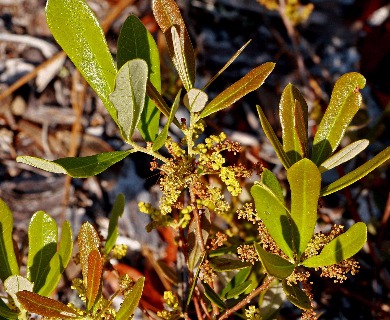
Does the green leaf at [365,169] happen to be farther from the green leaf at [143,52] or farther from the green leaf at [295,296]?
the green leaf at [143,52]

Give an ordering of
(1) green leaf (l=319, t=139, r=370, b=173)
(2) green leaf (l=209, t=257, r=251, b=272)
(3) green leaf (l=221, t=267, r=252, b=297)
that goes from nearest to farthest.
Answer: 1. (1) green leaf (l=319, t=139, r=370, b=173)
2. (2) green leaf (l=209, t=257, r=251, b=272)
3. (3) green leaf (l=221, t=267, r=252, b=297)

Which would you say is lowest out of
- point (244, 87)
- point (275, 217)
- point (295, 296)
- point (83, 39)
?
point (295, 296)

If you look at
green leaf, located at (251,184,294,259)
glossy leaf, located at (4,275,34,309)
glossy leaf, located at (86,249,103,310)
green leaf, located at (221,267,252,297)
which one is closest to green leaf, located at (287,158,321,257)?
green leaf, located at (251,184,294,259)

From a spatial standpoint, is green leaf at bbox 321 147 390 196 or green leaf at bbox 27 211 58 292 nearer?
green leaf at bbox 321 147 390 196

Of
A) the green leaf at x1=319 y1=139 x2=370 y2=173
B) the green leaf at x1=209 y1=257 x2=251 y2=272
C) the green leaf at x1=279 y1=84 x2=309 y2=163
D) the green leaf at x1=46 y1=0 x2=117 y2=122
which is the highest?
the green leaf at x1=46 y1=0 x2=117 y2=122

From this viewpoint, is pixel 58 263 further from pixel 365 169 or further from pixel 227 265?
pixel 365 169

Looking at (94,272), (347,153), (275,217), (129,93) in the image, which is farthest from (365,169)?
(94,272)

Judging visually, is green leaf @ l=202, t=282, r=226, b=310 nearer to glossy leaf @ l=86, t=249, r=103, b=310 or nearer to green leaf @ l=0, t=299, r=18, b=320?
glossy leaf @ l=86, t=249, r=103, b=310

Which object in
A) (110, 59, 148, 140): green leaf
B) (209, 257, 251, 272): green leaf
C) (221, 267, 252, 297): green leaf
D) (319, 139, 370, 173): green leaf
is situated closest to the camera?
(110, 59, 148, 140): green leaf
